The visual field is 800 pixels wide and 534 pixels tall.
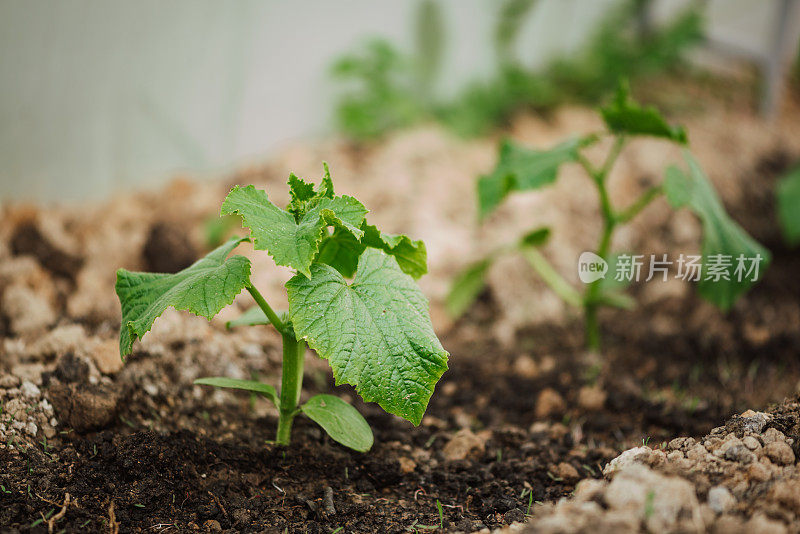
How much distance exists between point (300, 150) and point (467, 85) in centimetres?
128

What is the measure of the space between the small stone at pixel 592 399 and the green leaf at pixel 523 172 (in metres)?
0.71

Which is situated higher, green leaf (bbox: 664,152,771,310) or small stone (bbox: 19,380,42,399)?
green leaf (bbox: 664,152,771,310)

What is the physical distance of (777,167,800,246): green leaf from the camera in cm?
285

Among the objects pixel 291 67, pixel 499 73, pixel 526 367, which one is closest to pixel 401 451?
pixel 526 367

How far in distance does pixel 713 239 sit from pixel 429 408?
1065 millimetres

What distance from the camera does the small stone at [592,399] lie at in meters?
2.00

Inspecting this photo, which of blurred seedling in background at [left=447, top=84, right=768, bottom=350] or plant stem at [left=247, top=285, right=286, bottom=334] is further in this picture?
blurred seedling in background at [left=447, top=84, right=768, bottom=350]

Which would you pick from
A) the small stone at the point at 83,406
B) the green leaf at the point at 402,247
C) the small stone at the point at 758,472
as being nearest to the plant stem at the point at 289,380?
the green leaf at the point at 402,247

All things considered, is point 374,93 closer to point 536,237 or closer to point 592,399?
point 536,237

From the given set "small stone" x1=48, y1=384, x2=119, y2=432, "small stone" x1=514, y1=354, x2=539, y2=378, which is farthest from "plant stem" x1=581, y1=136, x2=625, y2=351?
"small stone" x1=48, y1=384, x2=119, y2=432

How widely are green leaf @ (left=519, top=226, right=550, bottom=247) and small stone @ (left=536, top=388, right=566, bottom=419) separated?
59cm

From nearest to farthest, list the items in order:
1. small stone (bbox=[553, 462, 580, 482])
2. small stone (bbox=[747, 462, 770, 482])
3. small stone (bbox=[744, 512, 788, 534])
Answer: small stone (bbox=[744, 512, 788, 534]) < small stone (bbox=[747, 462, 770, 482]) < small stone (bbox=[553, 462, 580, 482])

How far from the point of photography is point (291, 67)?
144 inches

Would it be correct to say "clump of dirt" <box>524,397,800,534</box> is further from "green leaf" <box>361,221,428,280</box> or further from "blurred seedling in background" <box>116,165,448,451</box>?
"green leaf" <box>361,221,428,280</box>
